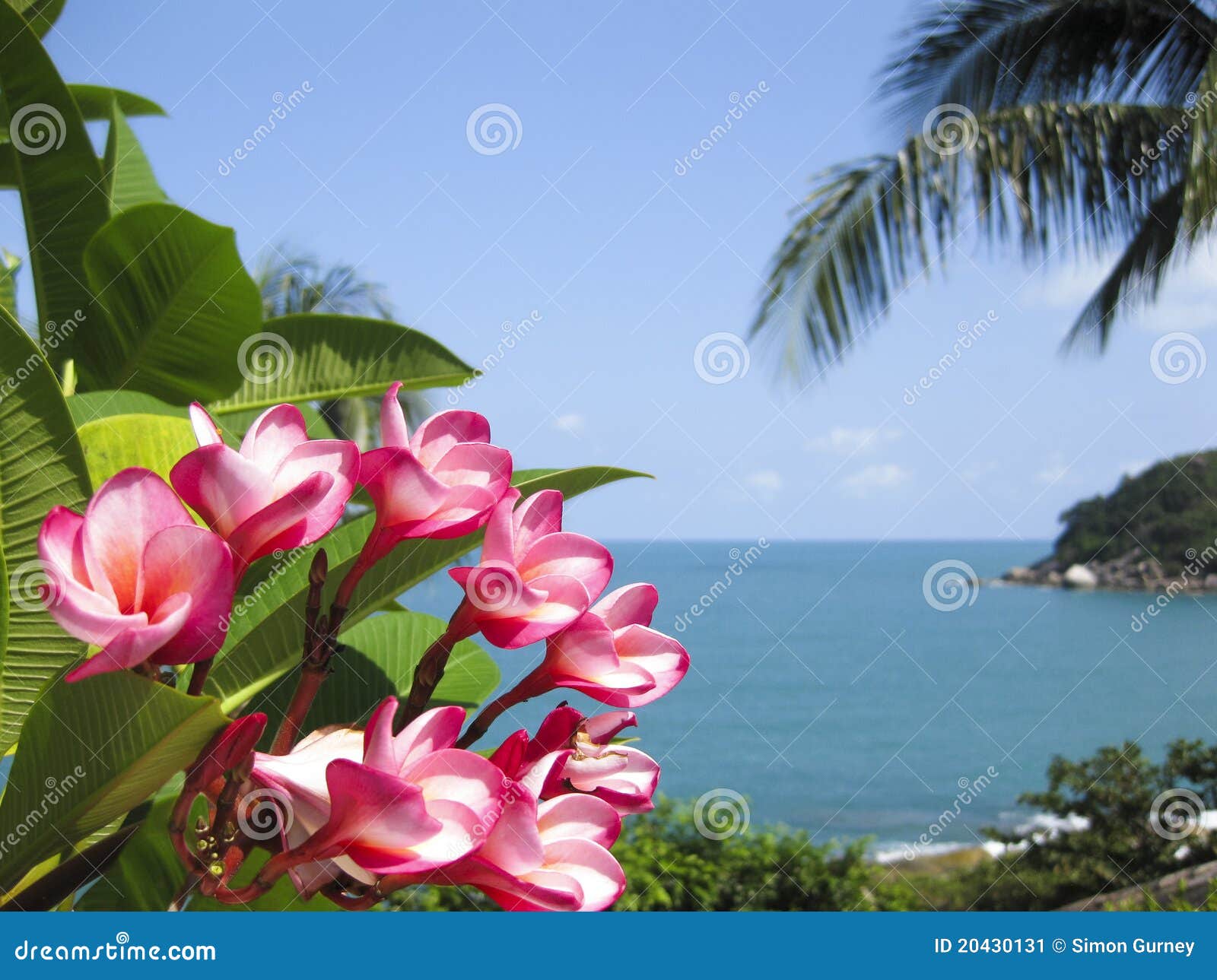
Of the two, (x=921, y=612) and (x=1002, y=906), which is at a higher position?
(x=921, y=612)

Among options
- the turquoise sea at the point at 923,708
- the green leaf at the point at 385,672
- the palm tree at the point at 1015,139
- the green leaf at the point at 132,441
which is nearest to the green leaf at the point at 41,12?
the green leaf at the point at 132,441

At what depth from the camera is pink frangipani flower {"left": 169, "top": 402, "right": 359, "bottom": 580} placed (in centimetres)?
49

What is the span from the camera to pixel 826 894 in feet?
14.9

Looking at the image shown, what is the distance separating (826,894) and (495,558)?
4530 millimetres

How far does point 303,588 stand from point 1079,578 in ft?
91.1

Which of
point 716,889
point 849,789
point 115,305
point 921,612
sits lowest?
point 716,889

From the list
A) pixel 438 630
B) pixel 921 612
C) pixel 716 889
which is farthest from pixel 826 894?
pixel 921 612

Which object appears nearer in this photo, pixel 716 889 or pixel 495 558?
pixel 495 558

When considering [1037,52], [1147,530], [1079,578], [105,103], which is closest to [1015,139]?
[1037,52]

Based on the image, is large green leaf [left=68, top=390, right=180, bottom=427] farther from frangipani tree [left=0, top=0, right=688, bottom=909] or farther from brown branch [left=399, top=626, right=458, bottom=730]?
brown branch [left=399, top=626, right=458, bottom=730]

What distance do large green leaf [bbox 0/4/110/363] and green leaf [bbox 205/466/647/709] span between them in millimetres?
368

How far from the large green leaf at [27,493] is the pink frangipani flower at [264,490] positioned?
0.39 ft

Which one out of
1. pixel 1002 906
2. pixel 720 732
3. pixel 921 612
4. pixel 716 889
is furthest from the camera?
pixel 921 612

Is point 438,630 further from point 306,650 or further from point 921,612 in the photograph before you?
point 921,612
